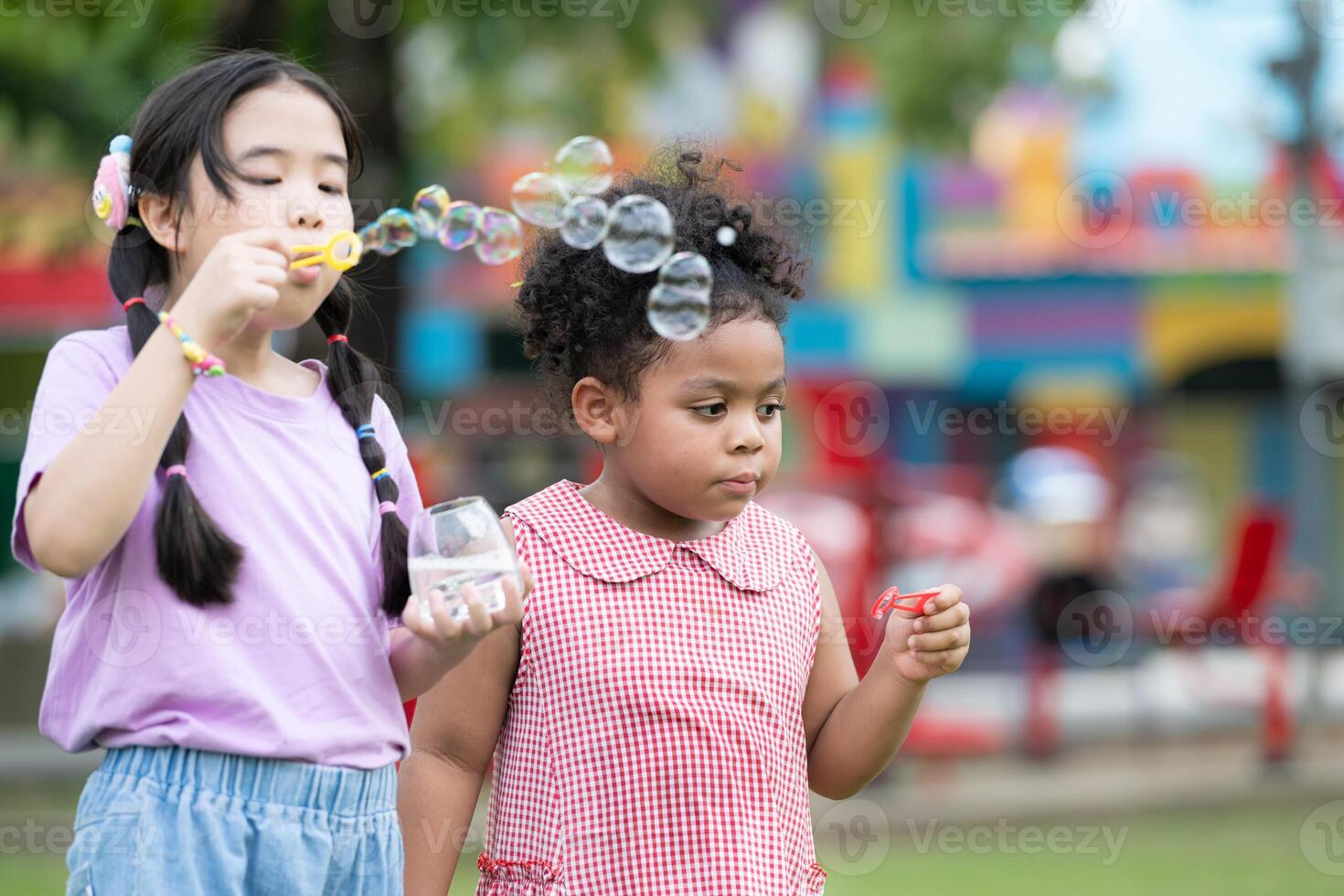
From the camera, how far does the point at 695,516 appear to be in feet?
6.93

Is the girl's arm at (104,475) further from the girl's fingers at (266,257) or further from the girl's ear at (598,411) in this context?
the girl's ear at (598,411)

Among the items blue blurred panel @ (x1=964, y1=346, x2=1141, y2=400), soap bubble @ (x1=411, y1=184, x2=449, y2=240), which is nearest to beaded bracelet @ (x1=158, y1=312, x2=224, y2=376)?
soap bubble @ (x1=411, y1=184, x2=449, y2=240)

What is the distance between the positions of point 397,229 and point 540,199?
275 mm

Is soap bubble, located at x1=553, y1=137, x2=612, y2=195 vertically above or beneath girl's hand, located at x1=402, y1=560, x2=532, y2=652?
above

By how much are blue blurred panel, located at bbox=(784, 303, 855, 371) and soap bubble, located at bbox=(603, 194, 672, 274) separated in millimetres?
12039

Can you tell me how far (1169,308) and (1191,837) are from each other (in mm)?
9186

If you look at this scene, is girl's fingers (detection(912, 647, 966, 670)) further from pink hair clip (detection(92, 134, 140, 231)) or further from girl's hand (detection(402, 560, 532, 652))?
pink hair clip (detection(92, 134, 140, 231))

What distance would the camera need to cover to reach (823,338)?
1430 cm

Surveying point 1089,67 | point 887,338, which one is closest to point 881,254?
point 887,338

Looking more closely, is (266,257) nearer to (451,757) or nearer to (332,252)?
(332,252)

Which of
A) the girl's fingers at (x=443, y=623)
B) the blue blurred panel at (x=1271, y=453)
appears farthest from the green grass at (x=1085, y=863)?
the blue blurred panel at (x=1271, y=453)

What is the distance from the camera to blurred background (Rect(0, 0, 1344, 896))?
Result: 6.32m

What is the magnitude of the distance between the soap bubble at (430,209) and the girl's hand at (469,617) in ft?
2.34

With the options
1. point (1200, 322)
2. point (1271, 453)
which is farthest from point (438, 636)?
point (1271, 453)
